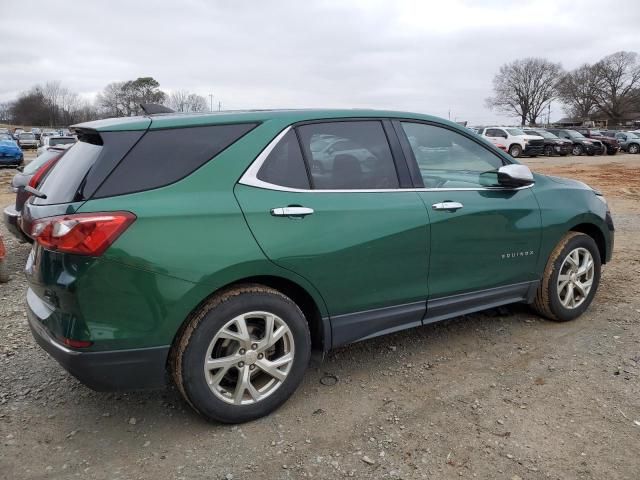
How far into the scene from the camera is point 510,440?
2703 mm

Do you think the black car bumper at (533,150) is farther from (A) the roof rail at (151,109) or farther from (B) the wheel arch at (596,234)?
(A) the roof rail at (151,109)

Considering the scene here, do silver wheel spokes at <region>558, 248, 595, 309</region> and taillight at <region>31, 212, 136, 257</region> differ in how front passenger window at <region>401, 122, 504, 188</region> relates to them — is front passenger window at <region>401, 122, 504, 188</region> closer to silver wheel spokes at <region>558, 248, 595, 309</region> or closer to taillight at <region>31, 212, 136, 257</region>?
silver wheel spokes at <region>558, 248, 595, 309</region>

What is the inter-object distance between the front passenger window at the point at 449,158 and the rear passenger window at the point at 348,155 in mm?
259

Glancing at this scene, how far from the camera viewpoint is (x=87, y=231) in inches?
93.5

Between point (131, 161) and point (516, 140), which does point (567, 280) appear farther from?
point (516, 140)

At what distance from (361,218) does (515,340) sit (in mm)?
1747

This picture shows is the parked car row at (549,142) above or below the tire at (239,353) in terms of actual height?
above

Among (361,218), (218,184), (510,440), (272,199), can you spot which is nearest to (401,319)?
(361,218)

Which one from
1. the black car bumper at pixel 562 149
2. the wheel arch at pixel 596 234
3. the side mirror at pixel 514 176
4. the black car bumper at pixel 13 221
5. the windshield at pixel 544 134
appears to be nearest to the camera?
the side mirror at pixel 514 176

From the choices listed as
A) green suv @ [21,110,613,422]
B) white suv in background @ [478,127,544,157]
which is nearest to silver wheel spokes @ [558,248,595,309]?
green suv @ [21,110,613,422]

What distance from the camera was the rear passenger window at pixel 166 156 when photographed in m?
2.53

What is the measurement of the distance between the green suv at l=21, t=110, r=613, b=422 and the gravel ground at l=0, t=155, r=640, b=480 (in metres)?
0.29

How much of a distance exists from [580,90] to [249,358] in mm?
90562

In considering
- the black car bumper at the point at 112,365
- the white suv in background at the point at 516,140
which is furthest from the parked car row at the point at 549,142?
the black car bumper at the point at 112,365
